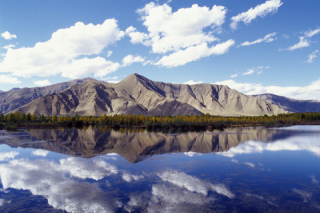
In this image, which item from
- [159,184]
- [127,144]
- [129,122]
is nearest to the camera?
[159,184]

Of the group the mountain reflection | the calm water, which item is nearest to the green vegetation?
the mountain reflection

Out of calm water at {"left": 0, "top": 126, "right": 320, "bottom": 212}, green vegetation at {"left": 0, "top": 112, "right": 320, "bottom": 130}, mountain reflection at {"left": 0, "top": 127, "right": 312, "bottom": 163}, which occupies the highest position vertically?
green vegetation at {"left": 0, "top": 112, "right": 320, "bottom": 130}

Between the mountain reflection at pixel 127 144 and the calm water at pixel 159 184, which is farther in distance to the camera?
the mountain reflection at pixel 127 144

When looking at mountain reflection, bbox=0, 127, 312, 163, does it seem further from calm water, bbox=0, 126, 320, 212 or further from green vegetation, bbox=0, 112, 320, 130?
green vegetation, bbox=0, 112, 320, 130

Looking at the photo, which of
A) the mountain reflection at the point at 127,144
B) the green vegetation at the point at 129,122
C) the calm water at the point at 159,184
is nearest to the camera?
the calm water at the point at 159,184

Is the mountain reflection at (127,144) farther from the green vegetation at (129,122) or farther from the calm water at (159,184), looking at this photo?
the green vegetation at (129,122)

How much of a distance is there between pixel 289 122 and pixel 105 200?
13517cm

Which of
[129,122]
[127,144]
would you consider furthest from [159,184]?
[129,122]

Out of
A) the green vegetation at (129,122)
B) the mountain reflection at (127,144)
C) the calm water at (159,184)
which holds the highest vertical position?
the green vegetation at (129,122)

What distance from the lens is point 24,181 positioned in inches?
736

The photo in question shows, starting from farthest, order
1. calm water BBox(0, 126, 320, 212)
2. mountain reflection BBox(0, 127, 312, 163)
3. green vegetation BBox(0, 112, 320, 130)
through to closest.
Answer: green vegetation BBox(0, 112, 320, 130) → mountain reflection BBox(0, 127, 312, 163) → calm water BBox(0, 126, 320, 212)

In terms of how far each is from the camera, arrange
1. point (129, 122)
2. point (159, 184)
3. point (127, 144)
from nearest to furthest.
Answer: point (159, 184)
point (127, 144)
point (129, 122)

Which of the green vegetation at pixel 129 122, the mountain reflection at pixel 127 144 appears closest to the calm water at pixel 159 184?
the mountain reflection at pixel 127 144

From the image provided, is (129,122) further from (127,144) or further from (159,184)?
(159,184)
